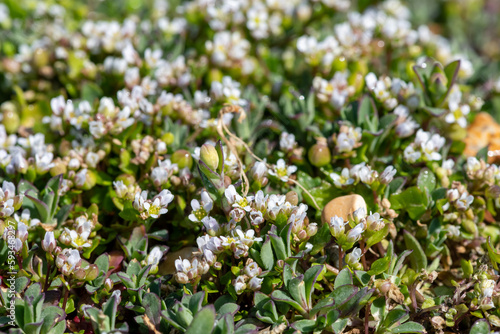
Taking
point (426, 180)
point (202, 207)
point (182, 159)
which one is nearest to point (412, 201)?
point (426, 180)

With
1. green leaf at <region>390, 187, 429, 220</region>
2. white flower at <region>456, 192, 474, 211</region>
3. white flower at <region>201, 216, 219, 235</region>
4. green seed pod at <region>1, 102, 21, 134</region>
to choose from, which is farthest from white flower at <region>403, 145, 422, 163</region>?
green seed pod at <region>1, 102, 21, 134</region>

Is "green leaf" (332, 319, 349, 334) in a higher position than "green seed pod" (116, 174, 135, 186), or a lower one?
lower

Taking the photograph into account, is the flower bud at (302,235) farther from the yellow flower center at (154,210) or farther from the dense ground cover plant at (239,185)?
the yellow flower center at (154,210)

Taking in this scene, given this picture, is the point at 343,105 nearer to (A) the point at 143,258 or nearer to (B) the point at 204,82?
(B) the point at 204,82

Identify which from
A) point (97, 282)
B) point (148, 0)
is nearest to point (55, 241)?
point (97, 282)

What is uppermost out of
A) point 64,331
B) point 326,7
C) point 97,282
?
point 326,7

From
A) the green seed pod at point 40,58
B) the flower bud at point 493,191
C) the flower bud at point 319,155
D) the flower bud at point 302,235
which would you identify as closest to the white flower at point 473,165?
the flower bud at point 493,191

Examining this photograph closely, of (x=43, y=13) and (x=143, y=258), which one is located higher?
(x=43, y=13)

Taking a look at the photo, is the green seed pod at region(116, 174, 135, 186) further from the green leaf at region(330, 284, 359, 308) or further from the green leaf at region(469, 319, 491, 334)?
the green leaf at region(469, 319, 491, 334)
